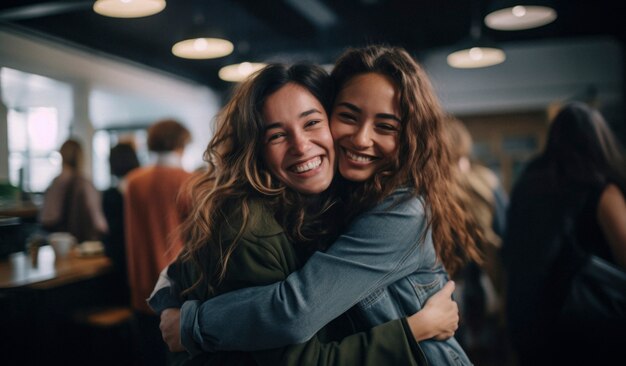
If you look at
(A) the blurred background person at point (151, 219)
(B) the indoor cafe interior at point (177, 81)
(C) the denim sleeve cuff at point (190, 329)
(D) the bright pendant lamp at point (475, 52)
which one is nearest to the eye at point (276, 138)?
(C) the denim sleeve cuff at point (190, 329)

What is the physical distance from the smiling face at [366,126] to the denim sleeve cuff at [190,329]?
55 centimetres

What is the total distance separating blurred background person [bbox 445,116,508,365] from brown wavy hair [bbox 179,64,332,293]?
59.8 inches

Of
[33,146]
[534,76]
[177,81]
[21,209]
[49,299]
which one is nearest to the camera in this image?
[49,299]

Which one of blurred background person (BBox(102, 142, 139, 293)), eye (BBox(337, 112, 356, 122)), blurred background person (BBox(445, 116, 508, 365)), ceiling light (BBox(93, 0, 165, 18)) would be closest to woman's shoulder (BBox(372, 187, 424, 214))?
eye (BBox(337, 112, 356, 122))

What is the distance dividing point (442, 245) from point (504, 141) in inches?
241

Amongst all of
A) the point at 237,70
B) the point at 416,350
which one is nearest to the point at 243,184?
the point at 416,350

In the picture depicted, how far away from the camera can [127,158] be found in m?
3.70

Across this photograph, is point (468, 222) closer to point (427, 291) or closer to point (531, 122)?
point (427, 291)

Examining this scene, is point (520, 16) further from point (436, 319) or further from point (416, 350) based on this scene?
point (416, 350)

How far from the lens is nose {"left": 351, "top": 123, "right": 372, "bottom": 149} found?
146 cm

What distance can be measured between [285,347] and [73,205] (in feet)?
11.0

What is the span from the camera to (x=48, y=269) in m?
3.04

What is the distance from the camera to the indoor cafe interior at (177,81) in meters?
3.32

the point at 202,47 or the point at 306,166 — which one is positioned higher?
the point at 202,47
